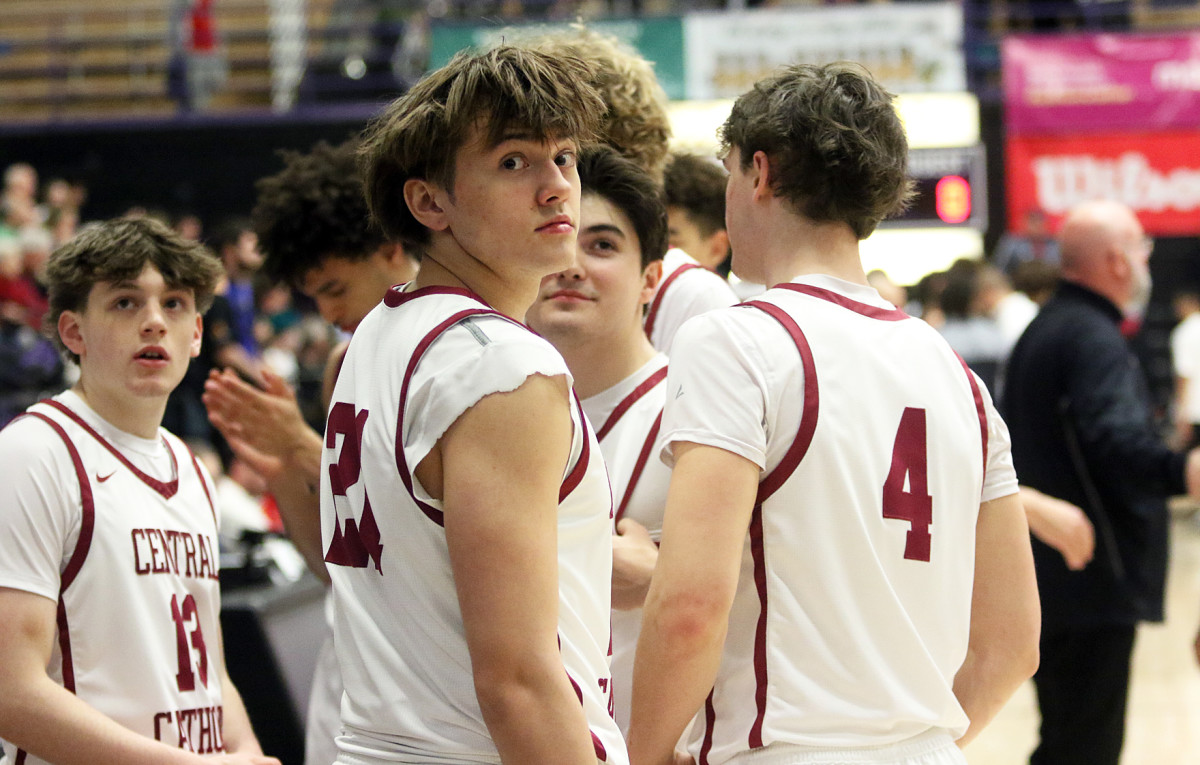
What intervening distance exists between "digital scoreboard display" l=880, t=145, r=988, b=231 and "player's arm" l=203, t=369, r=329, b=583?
7.95 m

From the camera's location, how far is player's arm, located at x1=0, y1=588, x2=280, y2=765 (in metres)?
2.15

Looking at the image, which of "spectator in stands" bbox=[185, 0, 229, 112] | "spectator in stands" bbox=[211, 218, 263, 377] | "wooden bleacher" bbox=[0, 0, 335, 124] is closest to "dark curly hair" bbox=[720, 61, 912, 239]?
"spectator in stands" bbox=[211, 218, 263, 377]

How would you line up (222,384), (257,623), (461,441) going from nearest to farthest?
(461,441) → (222,384) → (257,623)

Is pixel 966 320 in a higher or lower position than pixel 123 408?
lower

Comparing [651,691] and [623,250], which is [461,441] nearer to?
[651,691]

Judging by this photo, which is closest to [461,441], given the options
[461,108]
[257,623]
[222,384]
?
[461,108]

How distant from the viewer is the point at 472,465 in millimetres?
1488

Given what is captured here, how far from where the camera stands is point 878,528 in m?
1.85

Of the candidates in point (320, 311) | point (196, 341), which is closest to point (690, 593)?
point (196, 341)

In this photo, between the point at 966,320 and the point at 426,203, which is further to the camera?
the point at 966,320

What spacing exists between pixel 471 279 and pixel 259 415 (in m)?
1.33

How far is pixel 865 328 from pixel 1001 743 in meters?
4.48

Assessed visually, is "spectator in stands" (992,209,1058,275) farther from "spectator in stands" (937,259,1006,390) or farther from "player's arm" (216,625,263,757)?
"player's arm" (216,625,263,757)

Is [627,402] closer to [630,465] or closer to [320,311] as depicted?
[630,465]
